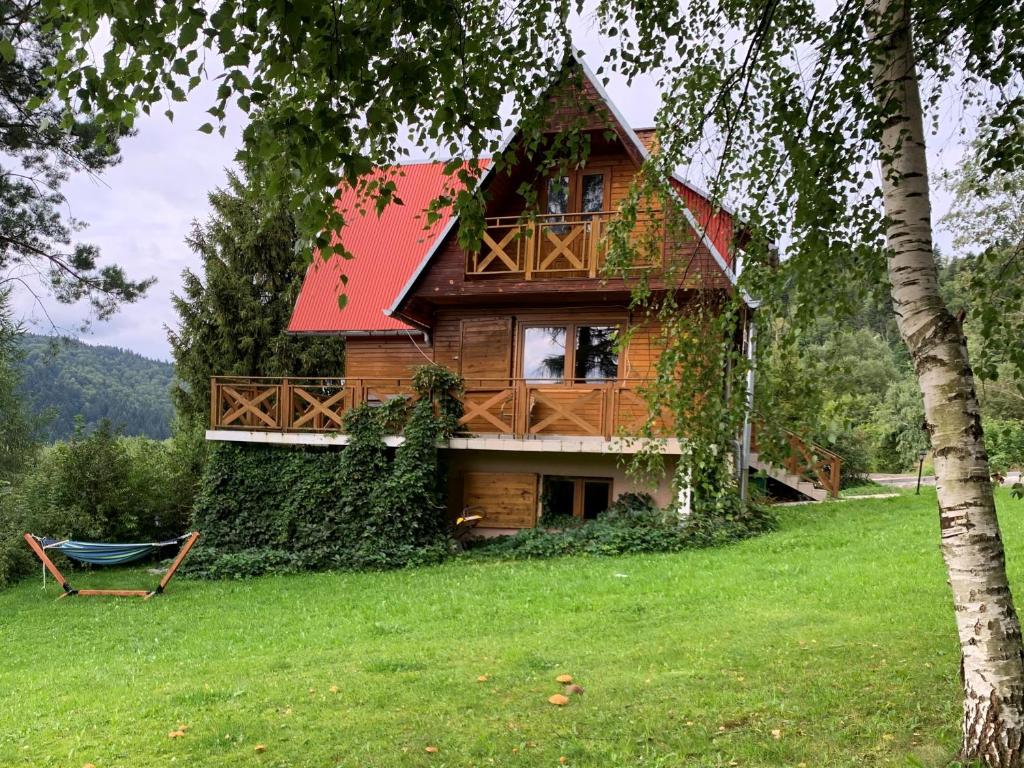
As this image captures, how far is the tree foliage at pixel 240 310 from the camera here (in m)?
21.8

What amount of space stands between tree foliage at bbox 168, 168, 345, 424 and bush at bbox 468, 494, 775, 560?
9.98 meters

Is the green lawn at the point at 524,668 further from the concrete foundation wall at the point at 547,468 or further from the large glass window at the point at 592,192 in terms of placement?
the large glass window at the point at 592,192

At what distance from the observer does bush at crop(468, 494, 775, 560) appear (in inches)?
504

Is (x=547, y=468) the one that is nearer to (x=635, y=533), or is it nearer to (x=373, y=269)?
(x=635, y=533)

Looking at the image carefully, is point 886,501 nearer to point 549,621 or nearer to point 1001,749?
point 549,621

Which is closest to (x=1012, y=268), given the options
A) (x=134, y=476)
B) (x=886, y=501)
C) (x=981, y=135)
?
(x=981, y=135)

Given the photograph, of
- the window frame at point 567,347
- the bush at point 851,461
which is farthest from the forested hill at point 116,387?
the bush at point 851,461

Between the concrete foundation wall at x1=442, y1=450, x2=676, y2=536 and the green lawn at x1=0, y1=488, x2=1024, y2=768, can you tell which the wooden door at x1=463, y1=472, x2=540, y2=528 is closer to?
the concrete foundation wall at x1=442, y1=450, x2=676, y2=536

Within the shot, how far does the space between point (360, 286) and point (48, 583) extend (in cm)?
868

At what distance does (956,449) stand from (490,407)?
11208mm

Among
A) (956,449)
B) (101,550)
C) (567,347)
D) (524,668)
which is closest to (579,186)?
(567,347)

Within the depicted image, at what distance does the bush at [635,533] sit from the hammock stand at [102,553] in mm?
4990

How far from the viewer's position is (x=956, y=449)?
3.68m

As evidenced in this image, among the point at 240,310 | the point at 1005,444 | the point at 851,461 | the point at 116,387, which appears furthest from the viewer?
the point at 116,387
